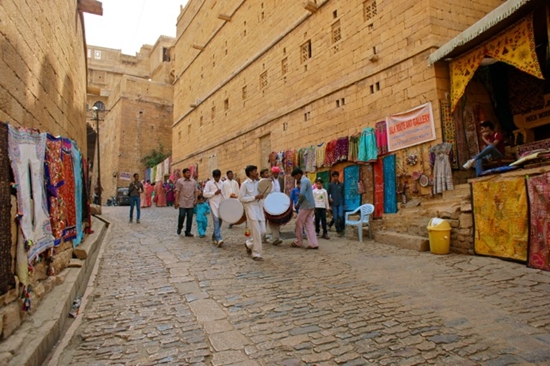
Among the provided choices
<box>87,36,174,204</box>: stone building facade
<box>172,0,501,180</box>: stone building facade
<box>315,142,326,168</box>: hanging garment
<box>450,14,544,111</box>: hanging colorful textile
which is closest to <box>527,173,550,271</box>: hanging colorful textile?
<box>450,14,544,111</box>: hanging colorful textile

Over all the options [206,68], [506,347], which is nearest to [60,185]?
[506,347]

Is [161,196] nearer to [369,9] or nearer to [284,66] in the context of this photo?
[284,66]

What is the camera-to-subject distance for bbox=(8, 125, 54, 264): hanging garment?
3031 mm

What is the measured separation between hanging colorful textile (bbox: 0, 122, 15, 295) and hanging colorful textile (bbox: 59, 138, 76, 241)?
1973 millimetres

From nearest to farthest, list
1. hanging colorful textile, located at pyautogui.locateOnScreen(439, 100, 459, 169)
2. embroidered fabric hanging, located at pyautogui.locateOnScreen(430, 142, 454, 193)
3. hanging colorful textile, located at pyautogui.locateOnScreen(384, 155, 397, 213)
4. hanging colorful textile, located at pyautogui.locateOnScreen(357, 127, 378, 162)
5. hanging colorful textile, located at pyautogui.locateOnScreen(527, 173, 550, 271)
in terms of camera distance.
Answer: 1. hanging colorful textile, located at pyautogui.locateOnScreen(527, 173, 550, 271)
2. embroidered fabric hanging, located at pyautogui.locateOnScreen(430, 142, 454, 193)
3. hanging colorful textile, located at pyautogui.locateOnScreen(439, 100, 459, 169)
4. hanging colorful textile, located at pyautogui.locateOnScreen(384, 155, 397, 213)
5. hanging colorful textile, located at pyautogui.locateOnScreen(357, 127, 378, 162)

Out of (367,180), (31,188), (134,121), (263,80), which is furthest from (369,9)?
(134,121)

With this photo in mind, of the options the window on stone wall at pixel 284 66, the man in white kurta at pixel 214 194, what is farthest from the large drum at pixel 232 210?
the window on stone wall at pixel 284 66

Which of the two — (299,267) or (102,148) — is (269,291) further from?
(102,148)

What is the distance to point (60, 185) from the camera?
15.1 ft

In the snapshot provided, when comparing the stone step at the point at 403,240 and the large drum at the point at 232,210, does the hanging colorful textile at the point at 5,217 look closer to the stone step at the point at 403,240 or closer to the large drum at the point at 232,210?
the large drum at the point at 232,210

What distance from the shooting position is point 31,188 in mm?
3391

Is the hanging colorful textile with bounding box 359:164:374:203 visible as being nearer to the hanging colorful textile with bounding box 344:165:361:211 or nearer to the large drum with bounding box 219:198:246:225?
the hanging colorful textile with bounding box 344:165:361:211

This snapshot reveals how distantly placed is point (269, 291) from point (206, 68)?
20783mm

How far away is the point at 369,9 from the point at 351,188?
538 centimetres
